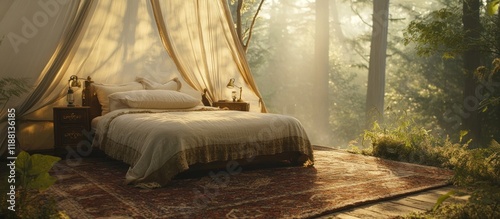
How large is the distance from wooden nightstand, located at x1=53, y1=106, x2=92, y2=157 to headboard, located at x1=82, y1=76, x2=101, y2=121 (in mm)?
393

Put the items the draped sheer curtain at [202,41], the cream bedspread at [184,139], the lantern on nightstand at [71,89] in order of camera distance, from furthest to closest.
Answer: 1. the draped sheer curtain at [202,41]
2. the lantern on nightstand at [71,89]
3. the cream bedspread at [184,139]

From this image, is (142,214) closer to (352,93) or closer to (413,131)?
(413,131)

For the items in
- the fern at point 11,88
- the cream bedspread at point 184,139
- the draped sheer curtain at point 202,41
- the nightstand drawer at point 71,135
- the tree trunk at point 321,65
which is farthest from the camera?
the tree trunk at point 321,65

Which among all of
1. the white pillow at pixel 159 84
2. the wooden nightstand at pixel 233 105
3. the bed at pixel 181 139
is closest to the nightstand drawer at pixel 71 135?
the bed at pixel 181 139

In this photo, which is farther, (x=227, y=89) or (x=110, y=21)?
(x=227, y=89)

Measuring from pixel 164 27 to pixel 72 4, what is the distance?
52.1 inches

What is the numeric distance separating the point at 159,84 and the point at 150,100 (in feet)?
2.79

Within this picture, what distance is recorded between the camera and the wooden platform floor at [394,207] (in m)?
2.79

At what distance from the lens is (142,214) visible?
271 cm

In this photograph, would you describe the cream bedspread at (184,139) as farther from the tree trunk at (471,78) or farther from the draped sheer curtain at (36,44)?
the tree trunk at (471,78)

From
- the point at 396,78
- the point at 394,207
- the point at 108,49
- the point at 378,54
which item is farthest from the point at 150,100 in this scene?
the point at 396,78

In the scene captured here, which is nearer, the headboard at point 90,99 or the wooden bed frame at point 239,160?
the wooden bed frame at point 239,160

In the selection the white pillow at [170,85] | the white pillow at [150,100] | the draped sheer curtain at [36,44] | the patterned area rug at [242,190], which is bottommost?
the patterned area rug at [242,190]

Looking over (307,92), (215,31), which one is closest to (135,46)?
(215,31)
